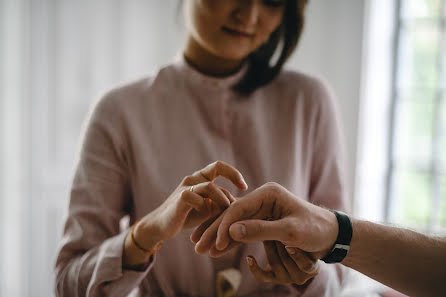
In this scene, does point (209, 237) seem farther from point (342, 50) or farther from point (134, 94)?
point (342, 50)

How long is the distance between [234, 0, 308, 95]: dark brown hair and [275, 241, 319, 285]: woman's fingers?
385mm

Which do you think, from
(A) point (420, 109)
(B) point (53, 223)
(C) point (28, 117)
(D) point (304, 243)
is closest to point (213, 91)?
(D) point (304, 243)

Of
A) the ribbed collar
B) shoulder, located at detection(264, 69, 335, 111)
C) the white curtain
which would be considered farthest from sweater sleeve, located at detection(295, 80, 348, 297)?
the white curtain

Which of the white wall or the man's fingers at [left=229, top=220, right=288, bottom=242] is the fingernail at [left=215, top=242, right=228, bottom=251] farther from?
the white wall

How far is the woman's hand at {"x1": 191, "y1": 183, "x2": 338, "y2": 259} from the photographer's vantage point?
1.35 feet

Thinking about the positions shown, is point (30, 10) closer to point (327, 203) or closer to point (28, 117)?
point (28, 117)

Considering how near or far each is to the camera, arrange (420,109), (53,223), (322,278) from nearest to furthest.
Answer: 1. (322,278)
2. (53,223)
3. (420,109)

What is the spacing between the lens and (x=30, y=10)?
1.64 metres

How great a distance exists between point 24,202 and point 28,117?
0.41 m

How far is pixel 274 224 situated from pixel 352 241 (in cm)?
11

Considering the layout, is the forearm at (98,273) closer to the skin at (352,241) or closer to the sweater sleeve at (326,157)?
the skin at (352,241)

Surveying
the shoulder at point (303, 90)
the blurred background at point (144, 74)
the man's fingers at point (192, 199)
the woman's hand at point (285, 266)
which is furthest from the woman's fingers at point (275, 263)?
the blurred background at point (144, 74)

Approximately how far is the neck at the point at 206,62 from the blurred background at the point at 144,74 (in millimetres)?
1174

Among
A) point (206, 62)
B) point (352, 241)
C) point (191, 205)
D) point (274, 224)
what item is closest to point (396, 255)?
point (352, 241)
